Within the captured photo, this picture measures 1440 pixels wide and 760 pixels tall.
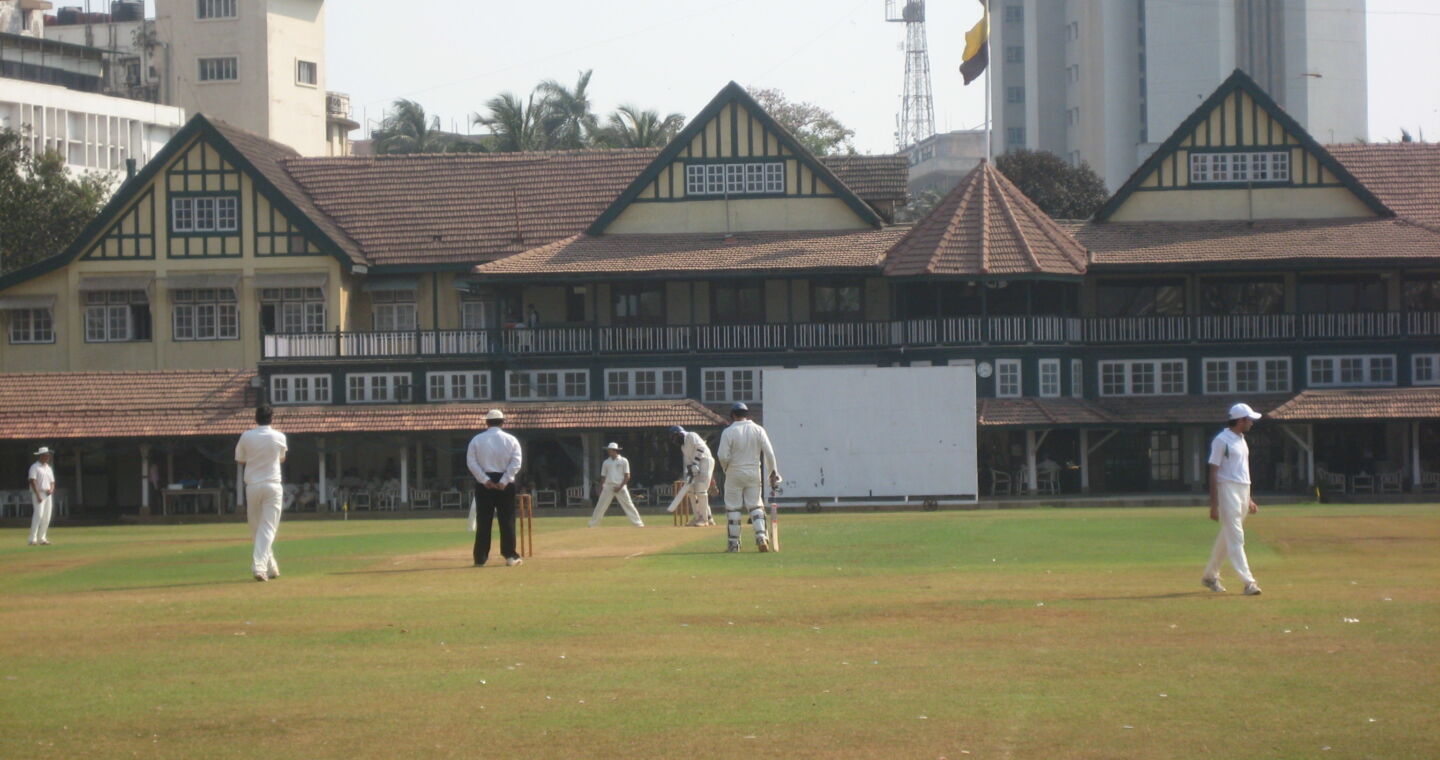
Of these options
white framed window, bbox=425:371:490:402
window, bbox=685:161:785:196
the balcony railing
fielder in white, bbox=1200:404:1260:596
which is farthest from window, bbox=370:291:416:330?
fielder in white, bbox=1200:404:1260:596

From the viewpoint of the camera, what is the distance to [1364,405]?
1847 inches

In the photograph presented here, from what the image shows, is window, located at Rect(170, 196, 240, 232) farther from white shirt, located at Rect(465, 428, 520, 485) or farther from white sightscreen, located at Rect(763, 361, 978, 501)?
white shirt, located at Rect(465, 428, 520, 485)

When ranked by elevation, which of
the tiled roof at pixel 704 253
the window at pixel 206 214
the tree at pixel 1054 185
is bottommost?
the tiled roof at pixel 704 253

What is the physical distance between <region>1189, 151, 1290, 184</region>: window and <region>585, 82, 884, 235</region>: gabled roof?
9.83 meters

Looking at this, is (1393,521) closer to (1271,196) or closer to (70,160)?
(1271,196)

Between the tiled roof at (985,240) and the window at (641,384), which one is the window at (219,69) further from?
the tiled roof at (985,240)

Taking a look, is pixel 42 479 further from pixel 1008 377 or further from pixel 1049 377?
pixel 1049 377

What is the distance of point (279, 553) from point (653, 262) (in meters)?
A: 28.9

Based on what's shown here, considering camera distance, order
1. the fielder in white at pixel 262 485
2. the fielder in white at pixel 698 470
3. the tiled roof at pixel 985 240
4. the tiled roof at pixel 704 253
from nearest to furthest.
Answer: the fielder in white at pixel 262 485
the fielder in white at pixel 698 470
the tiled roof at pixel 985 240
the tiled roof at pixel 704 253

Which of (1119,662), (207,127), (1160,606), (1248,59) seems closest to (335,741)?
(1119,662)

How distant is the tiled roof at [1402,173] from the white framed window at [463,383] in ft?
88.4

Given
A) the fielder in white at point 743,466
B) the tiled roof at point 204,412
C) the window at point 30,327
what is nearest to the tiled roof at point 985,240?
the tiled roof at point 204,412

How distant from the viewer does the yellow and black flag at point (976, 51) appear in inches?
2069

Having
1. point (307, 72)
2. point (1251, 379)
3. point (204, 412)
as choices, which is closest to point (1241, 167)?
point (1251, 379)
